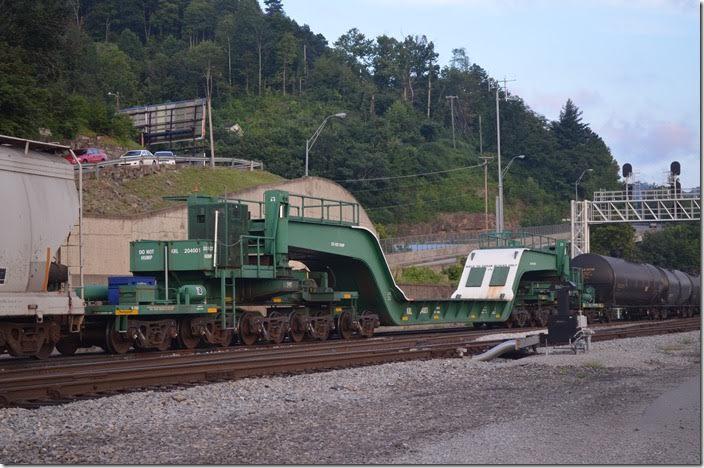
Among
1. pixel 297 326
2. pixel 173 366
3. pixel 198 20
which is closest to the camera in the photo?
pixel 173 366

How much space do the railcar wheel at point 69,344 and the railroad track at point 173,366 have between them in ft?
3.04

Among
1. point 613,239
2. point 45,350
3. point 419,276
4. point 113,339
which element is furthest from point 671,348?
point 613,239

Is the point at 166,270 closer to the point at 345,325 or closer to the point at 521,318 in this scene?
the point at 345,325

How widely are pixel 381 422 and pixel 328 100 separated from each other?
9693cm

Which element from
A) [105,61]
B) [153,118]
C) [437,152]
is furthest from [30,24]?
[437,152]

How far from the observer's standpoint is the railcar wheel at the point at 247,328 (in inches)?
828

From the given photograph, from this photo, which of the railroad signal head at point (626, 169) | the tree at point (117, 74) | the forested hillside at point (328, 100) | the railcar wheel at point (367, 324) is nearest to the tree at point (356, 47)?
the forested hillside at point (328, 100)

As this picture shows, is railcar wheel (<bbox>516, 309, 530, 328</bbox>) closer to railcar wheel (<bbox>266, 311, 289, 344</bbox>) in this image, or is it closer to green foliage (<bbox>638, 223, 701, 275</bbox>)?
railcar wheel (<bbox>266, 311, 289, 344</bbox>)

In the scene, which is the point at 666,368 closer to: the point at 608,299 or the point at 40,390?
the point at 40,390

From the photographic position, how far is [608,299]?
37.1 meters

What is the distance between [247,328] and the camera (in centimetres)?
2112

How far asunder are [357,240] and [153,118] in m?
52.1

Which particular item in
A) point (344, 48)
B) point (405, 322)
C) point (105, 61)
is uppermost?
point (344, 48)

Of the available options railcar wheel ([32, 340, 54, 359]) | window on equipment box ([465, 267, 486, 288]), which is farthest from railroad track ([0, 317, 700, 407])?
window on equipment box ([465, 267, 486, 288])
